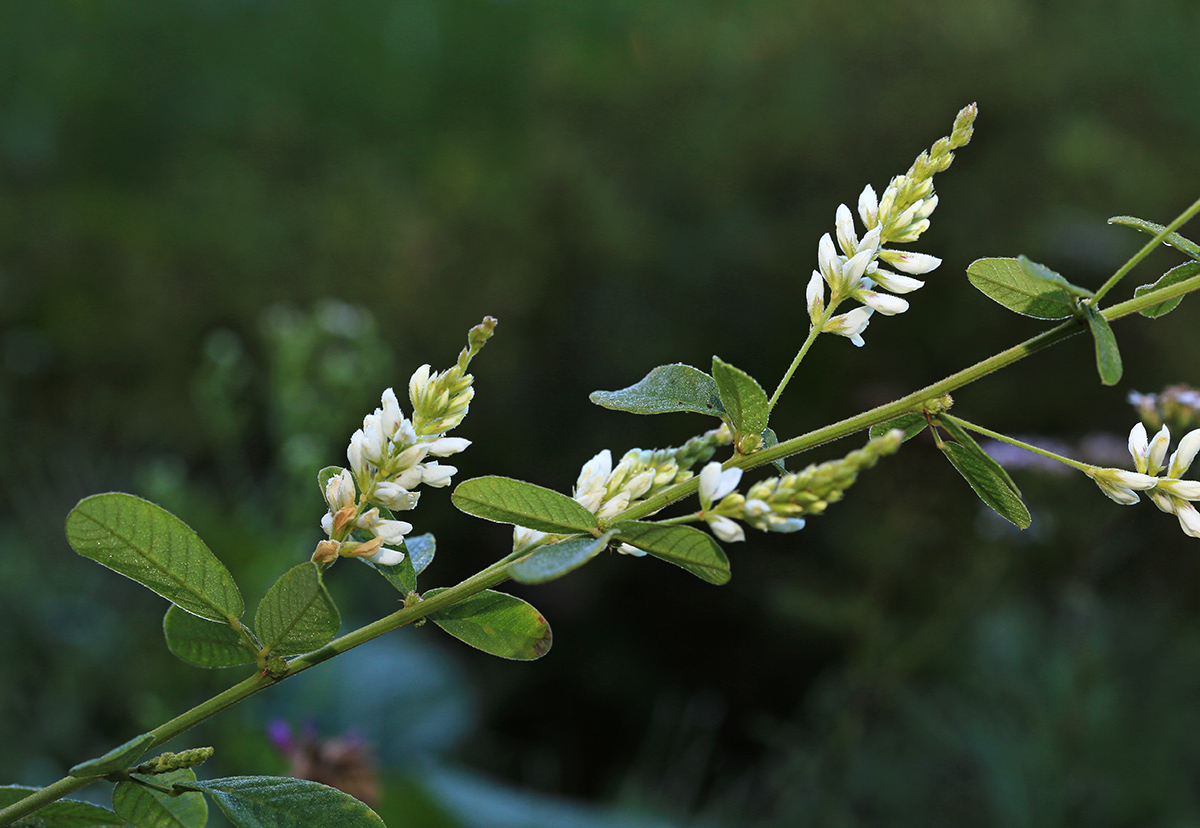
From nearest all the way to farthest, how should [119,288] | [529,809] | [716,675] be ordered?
[529,809], [716,675], [119,288]

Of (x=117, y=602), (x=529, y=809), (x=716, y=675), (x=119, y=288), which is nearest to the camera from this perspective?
(x=529, y=809)

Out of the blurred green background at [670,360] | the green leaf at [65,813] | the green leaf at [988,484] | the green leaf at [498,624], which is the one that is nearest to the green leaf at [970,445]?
the green leaf at [988,484]

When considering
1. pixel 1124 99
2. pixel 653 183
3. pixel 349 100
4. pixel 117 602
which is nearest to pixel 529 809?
pixel 117 602

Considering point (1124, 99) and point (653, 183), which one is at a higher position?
point (1124, 99)

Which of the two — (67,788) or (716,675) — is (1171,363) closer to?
(716,675)

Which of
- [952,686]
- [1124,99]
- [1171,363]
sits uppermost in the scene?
[1124,99]

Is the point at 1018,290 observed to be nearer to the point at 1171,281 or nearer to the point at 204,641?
the point at 1171,281

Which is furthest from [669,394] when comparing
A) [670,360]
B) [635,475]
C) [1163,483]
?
[670,360]
